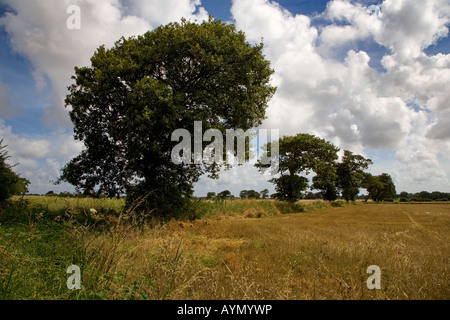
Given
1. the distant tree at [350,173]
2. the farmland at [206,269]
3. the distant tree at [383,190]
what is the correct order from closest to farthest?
the farmland at [206,269] → the distant tree at [350,173] → the distant tree at [383,190]

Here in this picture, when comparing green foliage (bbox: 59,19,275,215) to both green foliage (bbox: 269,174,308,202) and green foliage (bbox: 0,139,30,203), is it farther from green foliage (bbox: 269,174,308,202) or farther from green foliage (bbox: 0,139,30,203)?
green foliage (bbox: 269,174,308,202)

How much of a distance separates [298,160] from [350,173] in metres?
31.7

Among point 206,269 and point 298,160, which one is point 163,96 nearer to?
point 206,269

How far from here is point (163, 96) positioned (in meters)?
11.6

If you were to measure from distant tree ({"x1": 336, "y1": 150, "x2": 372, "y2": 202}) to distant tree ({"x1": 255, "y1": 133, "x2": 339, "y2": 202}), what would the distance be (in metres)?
24.6

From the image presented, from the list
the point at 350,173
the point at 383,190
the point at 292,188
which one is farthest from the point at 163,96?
the point at 383,190

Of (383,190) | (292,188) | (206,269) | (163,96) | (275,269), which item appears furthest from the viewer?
(383,190)

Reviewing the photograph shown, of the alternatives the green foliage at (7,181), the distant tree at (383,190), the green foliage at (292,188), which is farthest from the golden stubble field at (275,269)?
the distant tree at (383,190)

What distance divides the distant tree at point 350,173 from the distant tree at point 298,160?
24.6m

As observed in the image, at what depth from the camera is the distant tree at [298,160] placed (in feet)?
111

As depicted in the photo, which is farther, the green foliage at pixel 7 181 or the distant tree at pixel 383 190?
the distant tree at pixel 383 190

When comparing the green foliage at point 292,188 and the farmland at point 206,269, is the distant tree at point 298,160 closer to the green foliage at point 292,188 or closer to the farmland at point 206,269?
the green foliage at point 292,188

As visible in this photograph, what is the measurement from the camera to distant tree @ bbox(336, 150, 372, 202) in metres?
57.8
